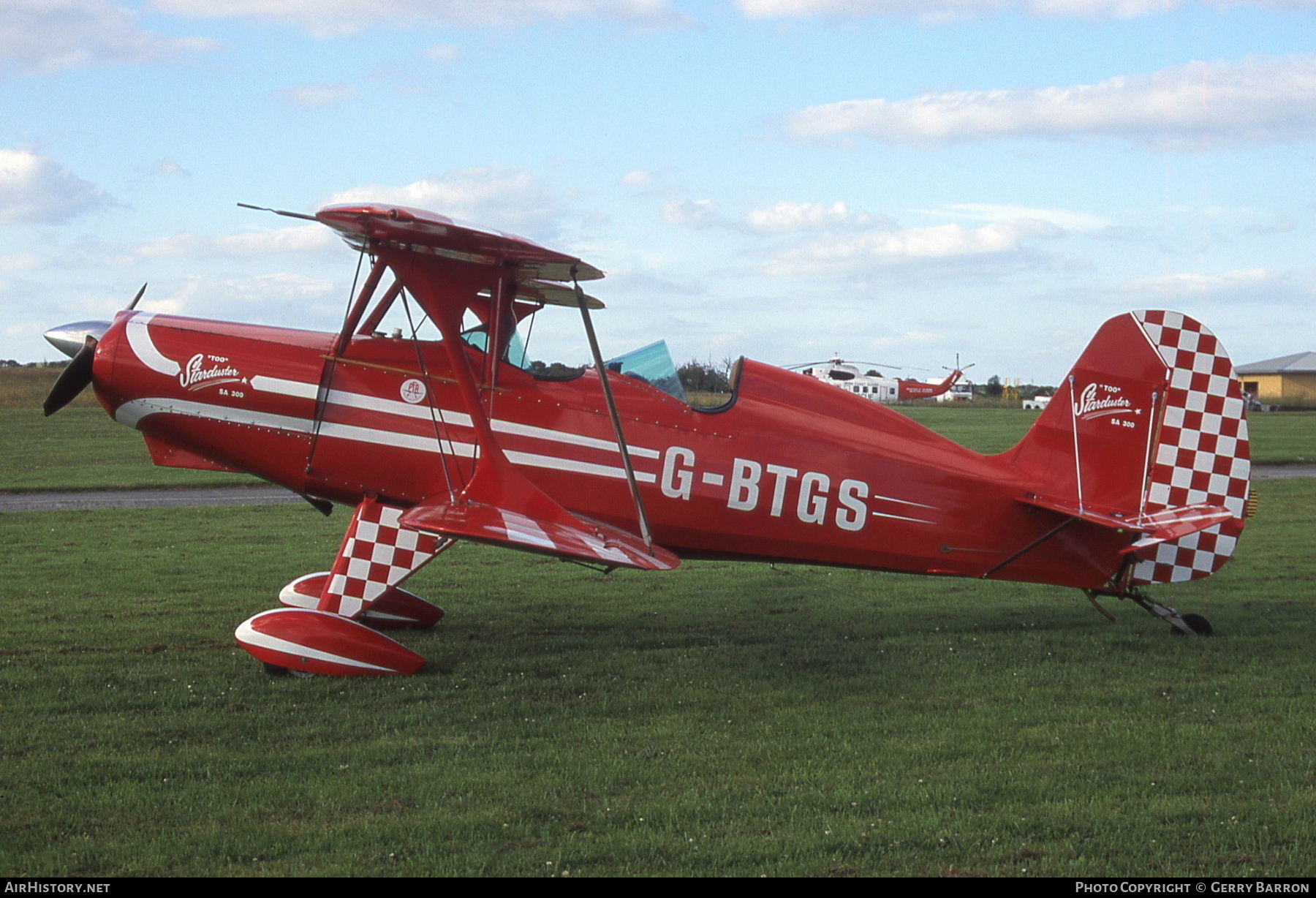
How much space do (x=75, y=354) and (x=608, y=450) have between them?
3.83 m

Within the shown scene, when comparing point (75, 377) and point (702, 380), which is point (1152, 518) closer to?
point (702, 380)

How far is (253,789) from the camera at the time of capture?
514 cm

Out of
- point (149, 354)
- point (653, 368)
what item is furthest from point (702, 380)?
point (149, 354)

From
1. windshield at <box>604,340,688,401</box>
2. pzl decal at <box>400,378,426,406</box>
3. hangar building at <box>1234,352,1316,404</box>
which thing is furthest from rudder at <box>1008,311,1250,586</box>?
hangar building at <box>1234,352,1316,404</box>

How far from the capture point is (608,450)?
8.16 metres

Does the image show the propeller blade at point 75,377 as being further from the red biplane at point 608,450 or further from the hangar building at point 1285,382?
the hangar building at point 1285,382

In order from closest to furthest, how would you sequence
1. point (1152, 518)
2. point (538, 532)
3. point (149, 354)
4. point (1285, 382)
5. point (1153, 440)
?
1. point (538, 532)
2. point (149, 354)
3. point (1152, 518)
4. point (1153, 440)
5. point (1285, 382)

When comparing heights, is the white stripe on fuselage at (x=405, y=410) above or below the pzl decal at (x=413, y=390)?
below

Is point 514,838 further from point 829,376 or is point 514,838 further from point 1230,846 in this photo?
point 829,376

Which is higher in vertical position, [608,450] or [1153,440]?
[1153,440]

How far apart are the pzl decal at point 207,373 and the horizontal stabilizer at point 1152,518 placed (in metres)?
5.83

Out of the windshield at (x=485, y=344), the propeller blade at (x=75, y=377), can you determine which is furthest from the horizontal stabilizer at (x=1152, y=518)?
the propeller blade at (x=75, y=377)

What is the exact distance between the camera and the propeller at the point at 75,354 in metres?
7.96
